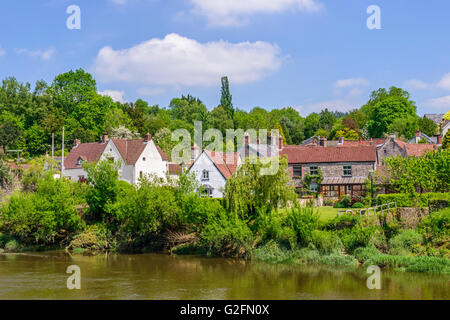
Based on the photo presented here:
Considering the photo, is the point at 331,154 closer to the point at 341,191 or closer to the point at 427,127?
the point at 341,191

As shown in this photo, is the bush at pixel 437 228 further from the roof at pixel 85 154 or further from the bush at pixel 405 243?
the roof at pixel 85 154

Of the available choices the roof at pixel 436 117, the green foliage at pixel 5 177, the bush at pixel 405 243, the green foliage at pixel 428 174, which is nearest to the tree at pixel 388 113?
the roof at pixel 436 117

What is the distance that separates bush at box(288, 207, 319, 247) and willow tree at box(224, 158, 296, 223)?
1.94 metres

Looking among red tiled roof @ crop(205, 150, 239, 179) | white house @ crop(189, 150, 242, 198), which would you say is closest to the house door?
red tiled roof @ crop(205, 150, 239, 179)

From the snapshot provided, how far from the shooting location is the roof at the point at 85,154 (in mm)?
60625

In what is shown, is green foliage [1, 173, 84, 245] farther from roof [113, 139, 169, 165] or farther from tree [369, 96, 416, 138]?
tree [369, 96, 416, 138]

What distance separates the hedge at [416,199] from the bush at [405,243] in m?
3.74

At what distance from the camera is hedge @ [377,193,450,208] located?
33781 millimetres

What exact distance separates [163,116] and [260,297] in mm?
89150

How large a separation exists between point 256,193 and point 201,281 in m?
9.78
